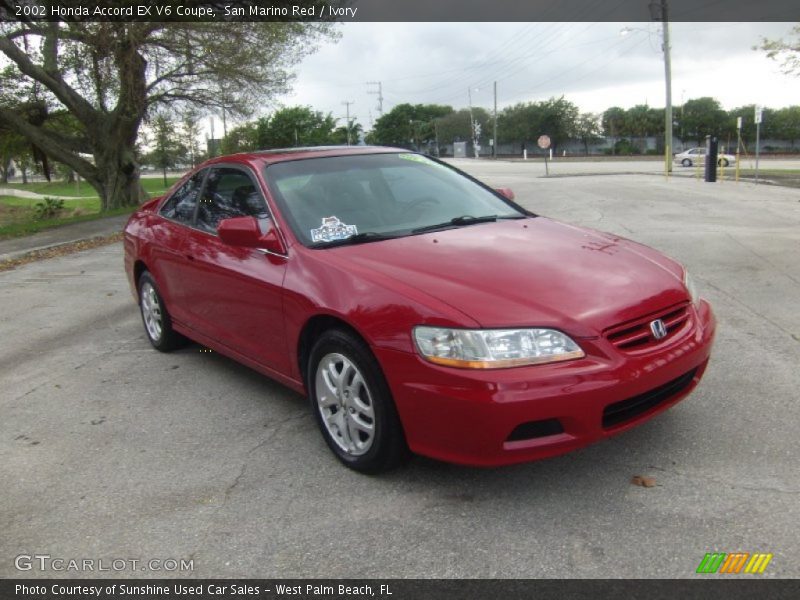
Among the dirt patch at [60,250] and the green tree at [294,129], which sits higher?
the green tree at [294,129]

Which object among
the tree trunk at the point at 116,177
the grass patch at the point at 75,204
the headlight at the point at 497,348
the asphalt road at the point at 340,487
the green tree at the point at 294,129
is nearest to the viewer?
the asphalt road at the point at 340,487

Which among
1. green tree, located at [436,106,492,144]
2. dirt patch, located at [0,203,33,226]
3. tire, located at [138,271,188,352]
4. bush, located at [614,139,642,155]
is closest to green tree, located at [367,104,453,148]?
green tree, located at [436,106,492,144]

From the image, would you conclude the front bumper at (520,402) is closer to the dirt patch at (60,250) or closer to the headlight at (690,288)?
the headlight at (690,288)

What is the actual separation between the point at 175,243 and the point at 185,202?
400 millimetres

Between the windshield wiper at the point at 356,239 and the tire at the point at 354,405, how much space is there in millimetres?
555

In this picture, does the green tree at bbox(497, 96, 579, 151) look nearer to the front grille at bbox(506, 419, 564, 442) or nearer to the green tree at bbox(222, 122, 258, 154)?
the green tree at bbox(222, 122, 258, 154)

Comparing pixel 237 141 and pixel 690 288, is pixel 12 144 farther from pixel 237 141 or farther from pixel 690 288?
pixel 237 141

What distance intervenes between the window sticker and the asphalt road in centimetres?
111

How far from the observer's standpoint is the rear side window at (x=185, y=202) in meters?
5.04

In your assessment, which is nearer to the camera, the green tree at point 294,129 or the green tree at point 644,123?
the green tree at point 294,129

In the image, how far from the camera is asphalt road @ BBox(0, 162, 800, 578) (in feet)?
8.78

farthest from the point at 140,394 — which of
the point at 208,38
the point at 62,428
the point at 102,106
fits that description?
the point at 102,106

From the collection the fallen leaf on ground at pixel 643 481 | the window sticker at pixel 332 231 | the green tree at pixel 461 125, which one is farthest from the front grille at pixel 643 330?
the green tree at pixel 461 125

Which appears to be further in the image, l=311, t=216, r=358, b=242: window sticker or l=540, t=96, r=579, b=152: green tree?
l=540, t=96, r=579, b=152: green tree
